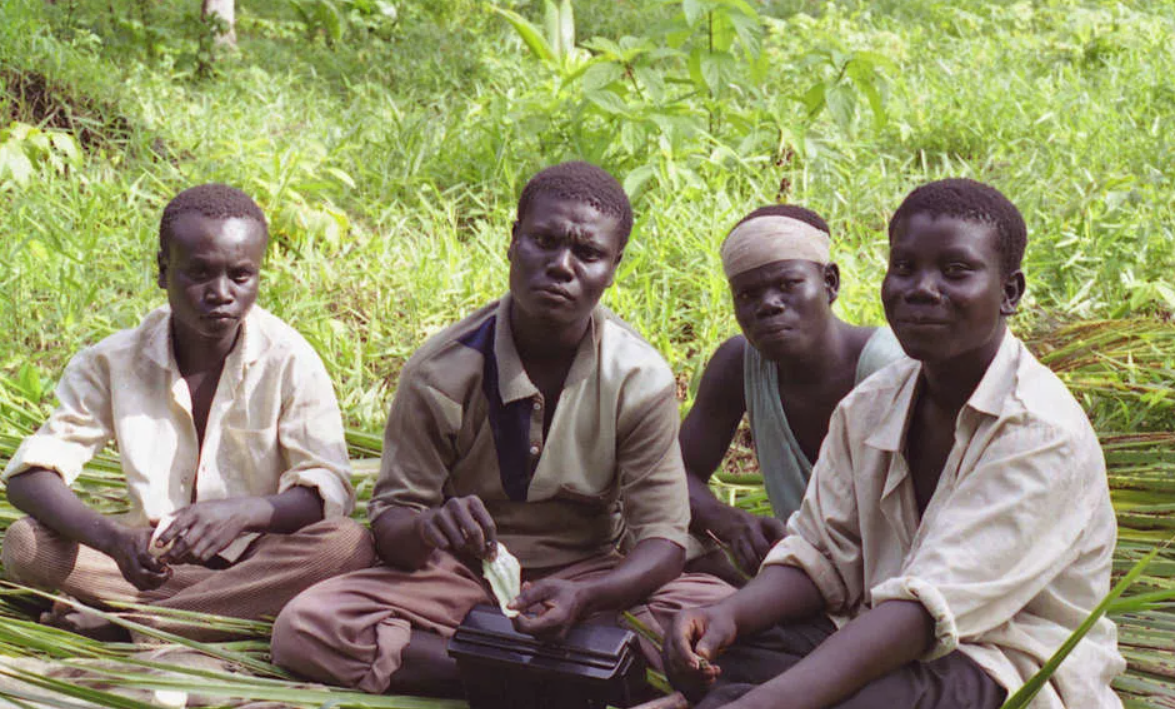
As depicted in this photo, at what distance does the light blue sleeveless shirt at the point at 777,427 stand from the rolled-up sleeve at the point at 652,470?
29cm

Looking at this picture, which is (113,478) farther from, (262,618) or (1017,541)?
(1017,541)

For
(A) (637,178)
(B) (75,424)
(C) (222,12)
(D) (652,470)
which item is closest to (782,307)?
(D) (652,470)

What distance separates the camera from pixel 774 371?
112 inches

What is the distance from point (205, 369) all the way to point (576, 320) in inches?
33.2

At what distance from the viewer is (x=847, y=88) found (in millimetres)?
4750

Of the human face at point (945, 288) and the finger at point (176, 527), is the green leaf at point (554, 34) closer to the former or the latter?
the finger at point (176, 527)

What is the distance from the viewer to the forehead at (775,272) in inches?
107

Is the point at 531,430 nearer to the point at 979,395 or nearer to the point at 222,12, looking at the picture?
the point at 979,395

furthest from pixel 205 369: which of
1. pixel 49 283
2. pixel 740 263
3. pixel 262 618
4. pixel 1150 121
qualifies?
pixel 1150 121

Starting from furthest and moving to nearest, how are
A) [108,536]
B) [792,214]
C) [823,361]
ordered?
1. [792,214]
2. [823,361]
3. [108,536]

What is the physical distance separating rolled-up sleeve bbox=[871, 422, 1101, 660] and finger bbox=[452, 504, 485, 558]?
0.68 m

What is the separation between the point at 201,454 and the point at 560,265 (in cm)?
92

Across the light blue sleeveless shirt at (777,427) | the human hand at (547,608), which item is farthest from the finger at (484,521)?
the light blue sleeveless shirt at (777,427)

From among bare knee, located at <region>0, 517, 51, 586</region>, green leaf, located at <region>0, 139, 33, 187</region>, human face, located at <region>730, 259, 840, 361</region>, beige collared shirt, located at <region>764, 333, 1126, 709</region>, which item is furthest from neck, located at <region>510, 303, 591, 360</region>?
green leaf, located at <region>0, 139, 33, 187</region>
